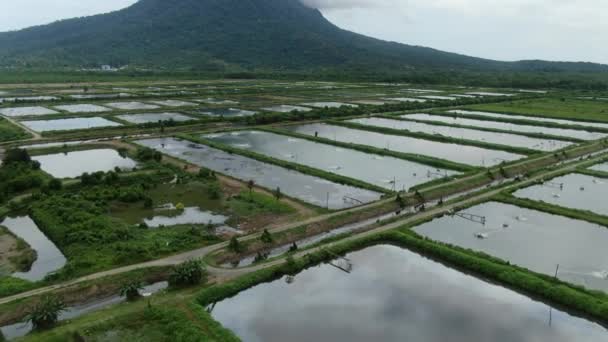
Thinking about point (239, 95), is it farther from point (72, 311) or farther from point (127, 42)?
point (127, 42)

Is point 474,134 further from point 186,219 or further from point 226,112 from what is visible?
point 186,219

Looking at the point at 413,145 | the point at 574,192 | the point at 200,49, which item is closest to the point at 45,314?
the point at 574,192

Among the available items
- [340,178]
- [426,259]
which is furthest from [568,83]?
[426,259]

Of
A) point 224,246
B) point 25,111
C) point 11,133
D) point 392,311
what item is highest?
point 25,111

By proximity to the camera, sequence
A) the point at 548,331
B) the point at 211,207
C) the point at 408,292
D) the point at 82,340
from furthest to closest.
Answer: the point at 211,207
the point at 408,292
the point at 548,331
the point at 82,340

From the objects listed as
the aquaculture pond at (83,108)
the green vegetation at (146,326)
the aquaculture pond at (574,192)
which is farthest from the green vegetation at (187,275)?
the aquaculture pond at (83,108)

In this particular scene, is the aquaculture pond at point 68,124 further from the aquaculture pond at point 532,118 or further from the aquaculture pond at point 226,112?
the aquaculture pond at point 532,118
